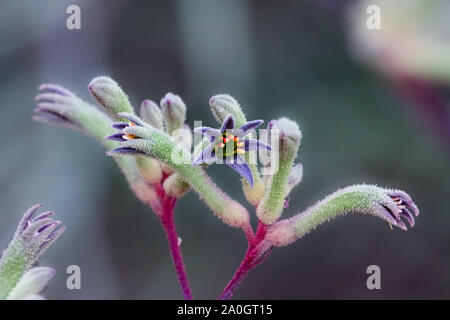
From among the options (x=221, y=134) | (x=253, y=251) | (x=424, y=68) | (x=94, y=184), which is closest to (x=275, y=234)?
(x=253, y=251)

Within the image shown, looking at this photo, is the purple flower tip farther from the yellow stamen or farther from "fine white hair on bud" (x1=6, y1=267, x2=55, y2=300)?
"fine white hair on bud" (x1=6, y1=267, x2=55, y2=300)

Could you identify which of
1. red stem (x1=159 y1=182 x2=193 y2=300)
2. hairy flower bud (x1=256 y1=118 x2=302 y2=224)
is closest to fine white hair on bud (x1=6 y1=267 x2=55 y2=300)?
red stem (x1=159 y1=182 x2=193 y2=300)

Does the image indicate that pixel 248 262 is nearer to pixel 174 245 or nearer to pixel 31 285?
pixel 174 245

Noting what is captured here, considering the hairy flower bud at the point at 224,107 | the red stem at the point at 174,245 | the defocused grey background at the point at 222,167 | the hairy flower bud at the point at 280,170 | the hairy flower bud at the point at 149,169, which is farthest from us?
the defocused grey background at the point at 222,167

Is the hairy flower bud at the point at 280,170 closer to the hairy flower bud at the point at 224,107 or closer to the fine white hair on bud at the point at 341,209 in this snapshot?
the fine white hair on bud at the point at 341,209

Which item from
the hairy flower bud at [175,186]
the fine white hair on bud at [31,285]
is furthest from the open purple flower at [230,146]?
the fine white hair on bud at [31,285]

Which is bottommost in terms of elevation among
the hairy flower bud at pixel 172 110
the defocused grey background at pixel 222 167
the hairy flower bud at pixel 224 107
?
the hairy flower bud at pixel 224 107
